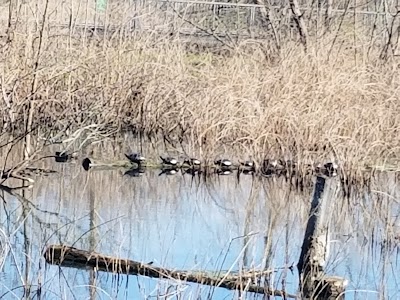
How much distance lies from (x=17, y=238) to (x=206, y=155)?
3.03m

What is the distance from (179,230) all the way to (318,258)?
4.91 ft

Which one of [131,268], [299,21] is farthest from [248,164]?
[131,268]

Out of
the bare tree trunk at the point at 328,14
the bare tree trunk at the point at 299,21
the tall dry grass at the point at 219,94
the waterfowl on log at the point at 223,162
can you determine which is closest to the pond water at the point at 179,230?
the waterfowl on log at the point at 223,162

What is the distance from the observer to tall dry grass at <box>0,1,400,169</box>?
27.2 ft

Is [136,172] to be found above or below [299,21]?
below

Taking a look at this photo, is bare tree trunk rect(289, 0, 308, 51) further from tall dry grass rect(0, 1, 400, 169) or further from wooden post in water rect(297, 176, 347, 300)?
wooden post in water rect(297, 176, 347, 300)

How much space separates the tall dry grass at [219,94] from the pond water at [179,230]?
1.53ft

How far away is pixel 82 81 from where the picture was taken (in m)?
9.38

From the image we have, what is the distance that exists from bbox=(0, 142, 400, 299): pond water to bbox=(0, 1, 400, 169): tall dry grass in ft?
1.53

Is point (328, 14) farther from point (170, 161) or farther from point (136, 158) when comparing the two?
point (136, 158)

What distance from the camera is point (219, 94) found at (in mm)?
8758

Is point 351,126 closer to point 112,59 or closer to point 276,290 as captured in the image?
point 112,59

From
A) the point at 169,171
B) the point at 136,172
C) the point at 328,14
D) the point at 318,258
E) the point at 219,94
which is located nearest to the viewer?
the point at 318,258

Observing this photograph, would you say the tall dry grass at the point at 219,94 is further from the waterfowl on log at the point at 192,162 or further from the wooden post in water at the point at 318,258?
the wooden post in water at the point at 318,258
